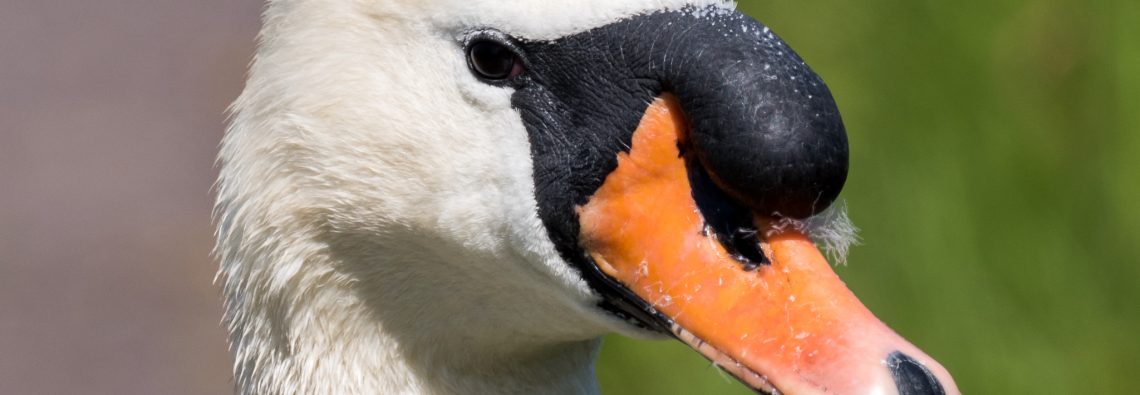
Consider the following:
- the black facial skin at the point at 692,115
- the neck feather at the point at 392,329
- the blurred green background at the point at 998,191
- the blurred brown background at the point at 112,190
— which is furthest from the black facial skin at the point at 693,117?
the blurred brown background at the point at 112,190

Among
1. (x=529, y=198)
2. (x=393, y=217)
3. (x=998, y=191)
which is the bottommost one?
(x=998, y=191)

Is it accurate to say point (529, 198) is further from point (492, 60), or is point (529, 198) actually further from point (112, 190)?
point (112, 190)

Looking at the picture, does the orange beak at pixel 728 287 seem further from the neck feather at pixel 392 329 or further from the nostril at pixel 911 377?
the neck feather at pixel 392 329

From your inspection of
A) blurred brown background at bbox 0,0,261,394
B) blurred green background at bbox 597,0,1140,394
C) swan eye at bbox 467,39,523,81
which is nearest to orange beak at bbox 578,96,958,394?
swan eye at bbox 467,39,523,81

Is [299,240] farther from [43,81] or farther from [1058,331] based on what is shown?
[43,81]

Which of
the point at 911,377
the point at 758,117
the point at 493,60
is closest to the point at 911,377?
the point at 911,377

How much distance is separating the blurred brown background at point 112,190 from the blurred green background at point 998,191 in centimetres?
257

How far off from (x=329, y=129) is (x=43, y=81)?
19.5 ft

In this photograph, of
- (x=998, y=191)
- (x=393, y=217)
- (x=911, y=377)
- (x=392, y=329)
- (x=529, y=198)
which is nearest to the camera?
(x=911, y=377)

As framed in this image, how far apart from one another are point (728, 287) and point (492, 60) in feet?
1.35

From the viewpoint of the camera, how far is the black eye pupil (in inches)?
69.8

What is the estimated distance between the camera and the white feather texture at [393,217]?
5.90 feet

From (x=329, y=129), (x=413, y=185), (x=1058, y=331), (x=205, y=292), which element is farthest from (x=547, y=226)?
(x=205, y=292)

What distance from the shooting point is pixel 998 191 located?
13.8 ft
